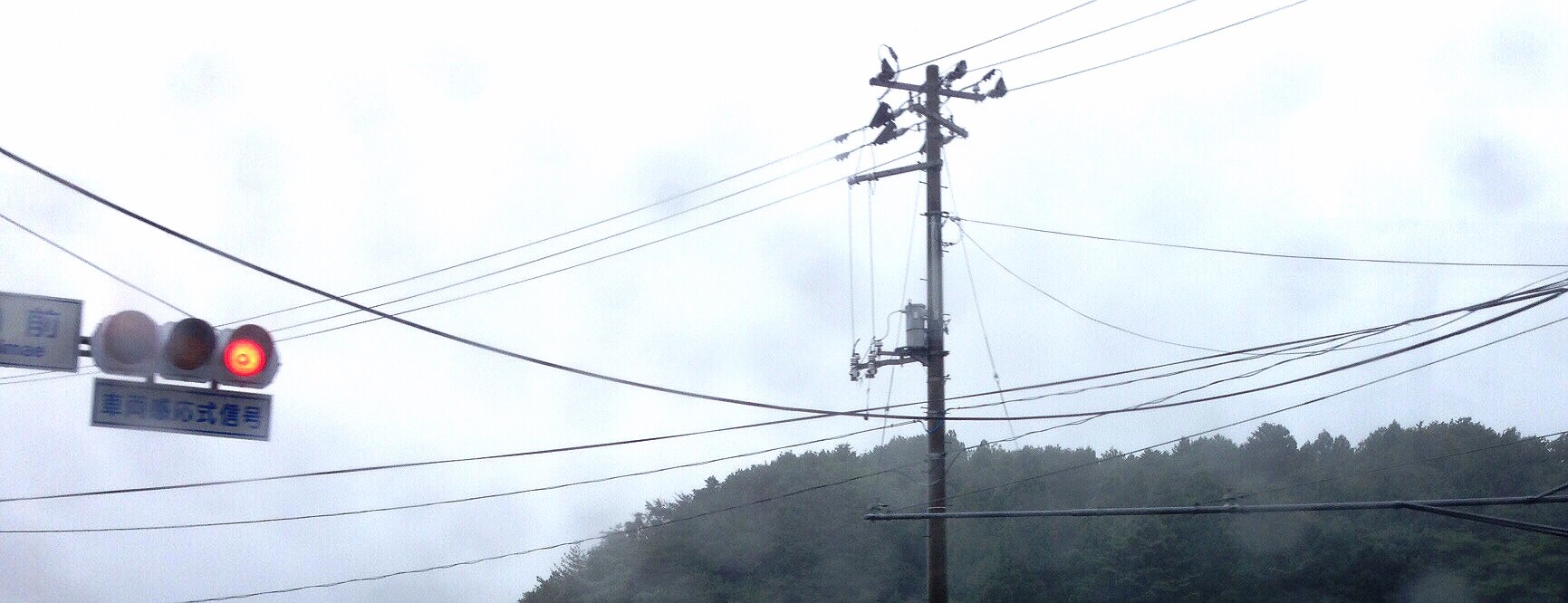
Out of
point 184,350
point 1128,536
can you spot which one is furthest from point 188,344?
point 1128,536

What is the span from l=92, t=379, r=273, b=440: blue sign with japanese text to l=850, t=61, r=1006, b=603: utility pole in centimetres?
803

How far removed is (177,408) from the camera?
8578 mm

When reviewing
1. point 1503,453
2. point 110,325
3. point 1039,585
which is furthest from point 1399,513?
point 110,325

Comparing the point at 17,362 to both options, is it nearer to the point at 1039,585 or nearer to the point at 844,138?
the point at 844,138

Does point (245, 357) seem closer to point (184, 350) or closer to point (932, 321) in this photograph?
point (184, 350)

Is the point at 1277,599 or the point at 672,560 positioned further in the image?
the point at 672,560

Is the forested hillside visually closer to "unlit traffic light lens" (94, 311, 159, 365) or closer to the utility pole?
the utility pole

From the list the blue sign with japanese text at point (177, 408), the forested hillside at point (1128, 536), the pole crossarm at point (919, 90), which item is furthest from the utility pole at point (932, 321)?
the forested hillside at point (1128, 536)

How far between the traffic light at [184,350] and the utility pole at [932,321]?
319 inches

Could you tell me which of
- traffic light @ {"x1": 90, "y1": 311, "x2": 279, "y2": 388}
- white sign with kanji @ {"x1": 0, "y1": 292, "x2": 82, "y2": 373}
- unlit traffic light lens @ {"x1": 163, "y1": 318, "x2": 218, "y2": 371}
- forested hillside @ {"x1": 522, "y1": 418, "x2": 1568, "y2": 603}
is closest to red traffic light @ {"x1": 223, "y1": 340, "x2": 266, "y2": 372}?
traffic light @ {"x1": 90, "y1": 311, "x2": 279, "y2": 388}

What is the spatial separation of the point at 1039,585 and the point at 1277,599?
7.89 metres

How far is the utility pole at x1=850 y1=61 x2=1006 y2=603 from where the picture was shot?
50.9 ft

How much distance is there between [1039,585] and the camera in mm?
44219

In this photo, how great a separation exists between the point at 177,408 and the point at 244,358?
0.56 m
